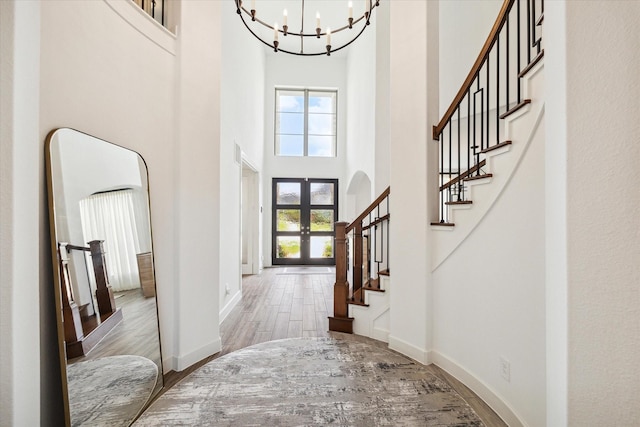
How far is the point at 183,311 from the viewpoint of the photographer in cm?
226

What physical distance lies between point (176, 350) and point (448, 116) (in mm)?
2863

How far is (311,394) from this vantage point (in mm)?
1970

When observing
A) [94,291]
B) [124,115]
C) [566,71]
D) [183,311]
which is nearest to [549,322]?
[566,71]

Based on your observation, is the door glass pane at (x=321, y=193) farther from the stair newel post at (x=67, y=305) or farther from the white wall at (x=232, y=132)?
the stair newel post at (x=67, y=305)

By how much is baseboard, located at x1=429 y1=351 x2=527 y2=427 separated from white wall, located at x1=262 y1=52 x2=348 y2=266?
5.29 meters

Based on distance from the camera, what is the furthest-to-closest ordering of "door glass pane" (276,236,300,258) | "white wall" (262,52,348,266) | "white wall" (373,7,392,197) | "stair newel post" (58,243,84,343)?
"door glass pane" (276,236,300,258) < "white wall" (262,52,348,266) < "white wall" (373,7,392,197) < "stair newel post" (58,243,84,343)

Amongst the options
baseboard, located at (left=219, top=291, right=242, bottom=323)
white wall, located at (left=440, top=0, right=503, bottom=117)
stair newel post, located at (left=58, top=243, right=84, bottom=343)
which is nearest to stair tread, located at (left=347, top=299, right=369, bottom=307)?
baseboard, located at (left=219, top=291, right=242, bottom=323)

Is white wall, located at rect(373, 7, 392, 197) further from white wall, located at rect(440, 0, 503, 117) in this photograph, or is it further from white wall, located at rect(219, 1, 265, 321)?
white wall, located at rect(219, 1, 265, 321)

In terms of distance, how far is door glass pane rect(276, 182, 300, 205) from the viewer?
7.51m

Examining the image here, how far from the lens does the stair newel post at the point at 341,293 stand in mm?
3047

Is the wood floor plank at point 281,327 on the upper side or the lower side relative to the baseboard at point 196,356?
lower

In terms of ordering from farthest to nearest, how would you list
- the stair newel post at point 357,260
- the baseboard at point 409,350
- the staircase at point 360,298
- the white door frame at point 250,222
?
1. the white door frame at point 250,222
2. the stair newel post at point 357,260
3. the staircase at point 360,298
4. the baseboard at point 409,350

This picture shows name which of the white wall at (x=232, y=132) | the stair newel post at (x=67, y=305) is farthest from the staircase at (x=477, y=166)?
the stair newel post at (x=67, y=305)

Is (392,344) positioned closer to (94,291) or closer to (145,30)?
(94,291)
